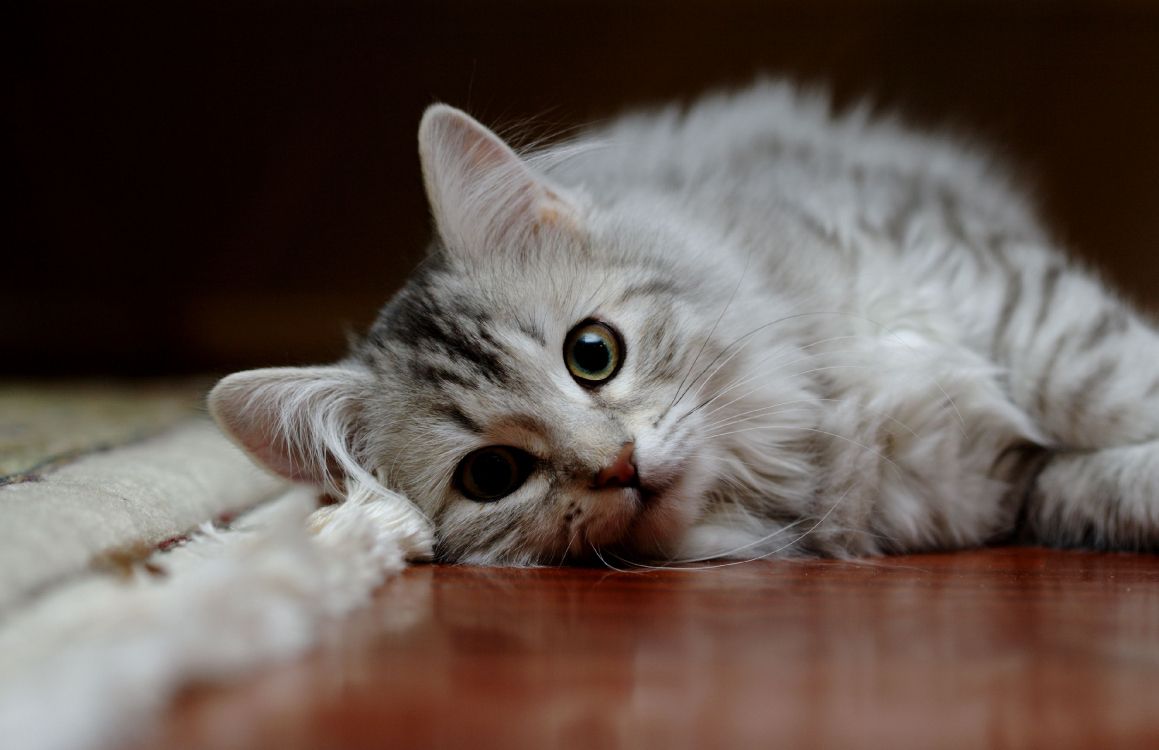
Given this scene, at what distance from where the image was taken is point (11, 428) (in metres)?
1.71

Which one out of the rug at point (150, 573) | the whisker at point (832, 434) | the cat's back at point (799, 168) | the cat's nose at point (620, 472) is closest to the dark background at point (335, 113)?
the cat's back at point (799, 168)

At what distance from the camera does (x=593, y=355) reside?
119cm

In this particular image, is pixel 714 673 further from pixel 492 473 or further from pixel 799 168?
pixel 799 168

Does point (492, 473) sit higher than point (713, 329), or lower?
lower

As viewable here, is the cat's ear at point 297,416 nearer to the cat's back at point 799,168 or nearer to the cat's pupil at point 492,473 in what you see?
the cat's pupil at point 492,473

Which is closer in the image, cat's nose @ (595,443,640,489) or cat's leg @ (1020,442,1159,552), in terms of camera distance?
cat's nose @ (595,443,640,489)

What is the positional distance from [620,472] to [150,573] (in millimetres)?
491

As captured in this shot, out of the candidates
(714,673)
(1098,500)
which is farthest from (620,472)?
(1098,500)

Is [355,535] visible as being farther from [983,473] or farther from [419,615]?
[983,473]

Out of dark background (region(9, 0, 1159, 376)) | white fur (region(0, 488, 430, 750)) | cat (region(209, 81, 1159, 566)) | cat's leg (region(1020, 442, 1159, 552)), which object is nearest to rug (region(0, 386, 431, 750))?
white fur (region(0, 488, 430, 750))

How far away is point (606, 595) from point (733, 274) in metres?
0.60

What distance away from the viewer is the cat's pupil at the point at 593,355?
119 cm

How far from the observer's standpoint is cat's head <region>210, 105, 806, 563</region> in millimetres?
1117

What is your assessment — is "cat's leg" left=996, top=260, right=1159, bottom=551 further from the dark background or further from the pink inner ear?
the dark background
